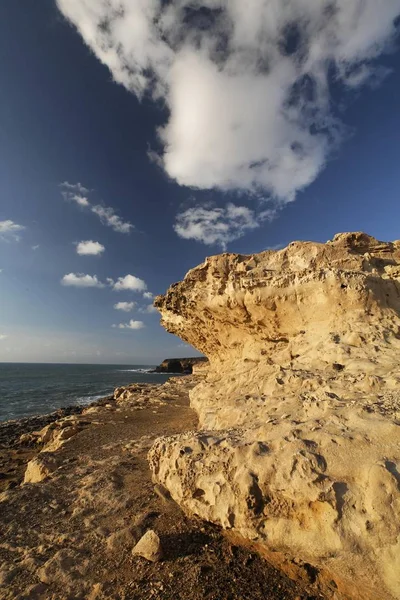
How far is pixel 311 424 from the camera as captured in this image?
425 cm

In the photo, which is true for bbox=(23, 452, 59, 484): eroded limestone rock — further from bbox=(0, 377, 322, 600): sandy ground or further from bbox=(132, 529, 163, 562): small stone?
bbox=(132, 529, 163, 562): small stone

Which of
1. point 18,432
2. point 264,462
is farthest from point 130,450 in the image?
point 18,432

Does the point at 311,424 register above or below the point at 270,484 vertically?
above

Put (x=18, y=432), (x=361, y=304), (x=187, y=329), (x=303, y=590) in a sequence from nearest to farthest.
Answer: (x=303, y=590) < (x=361, y=304) < (x=187, y=329) < (x=18, y=432)

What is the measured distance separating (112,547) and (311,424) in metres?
3.36

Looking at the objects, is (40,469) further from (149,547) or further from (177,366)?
(177,366)

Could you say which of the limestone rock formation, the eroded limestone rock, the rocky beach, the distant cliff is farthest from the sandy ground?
the distant cliff

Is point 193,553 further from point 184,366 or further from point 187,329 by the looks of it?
point 184,366

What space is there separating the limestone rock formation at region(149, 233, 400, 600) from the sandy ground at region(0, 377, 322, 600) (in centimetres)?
37

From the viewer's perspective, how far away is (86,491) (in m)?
5.52

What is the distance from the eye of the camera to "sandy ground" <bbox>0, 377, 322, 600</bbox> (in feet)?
11.1

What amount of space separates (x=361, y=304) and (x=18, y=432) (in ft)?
58.1

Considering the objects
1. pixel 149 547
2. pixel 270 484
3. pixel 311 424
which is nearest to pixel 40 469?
pixel 149 547

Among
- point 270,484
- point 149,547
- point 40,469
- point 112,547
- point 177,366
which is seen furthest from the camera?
point 177,366
